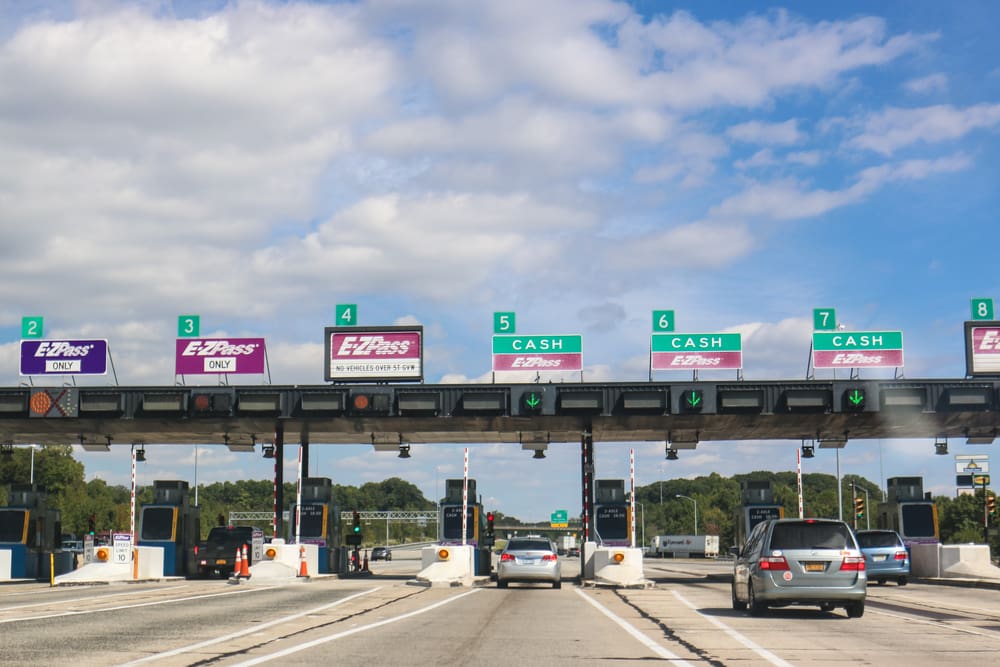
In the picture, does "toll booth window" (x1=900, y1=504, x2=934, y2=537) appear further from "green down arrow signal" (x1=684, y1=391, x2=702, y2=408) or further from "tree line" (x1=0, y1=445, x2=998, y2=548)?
"green down arrow signal" (x1=684, y1=391, x2=702, y2=408)

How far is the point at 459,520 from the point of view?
144 feet

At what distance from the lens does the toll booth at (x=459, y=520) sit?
43.4 metres

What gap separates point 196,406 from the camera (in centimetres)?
3609

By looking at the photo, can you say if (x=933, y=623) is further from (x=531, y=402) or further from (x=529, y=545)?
(x=531, y=402)

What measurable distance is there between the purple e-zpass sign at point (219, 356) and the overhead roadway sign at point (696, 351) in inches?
505

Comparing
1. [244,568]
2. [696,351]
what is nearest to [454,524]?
[244,568]

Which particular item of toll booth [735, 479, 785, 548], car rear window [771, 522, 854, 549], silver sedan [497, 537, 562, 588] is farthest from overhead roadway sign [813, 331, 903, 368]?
car rear window [771, 522, 854, 549]

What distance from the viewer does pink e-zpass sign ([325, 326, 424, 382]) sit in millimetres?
36656

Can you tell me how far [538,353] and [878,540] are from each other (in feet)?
38.1

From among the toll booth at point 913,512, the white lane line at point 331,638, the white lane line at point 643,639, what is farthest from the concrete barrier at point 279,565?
the toll booth at point 913,512

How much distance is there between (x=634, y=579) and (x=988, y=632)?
16.1 m

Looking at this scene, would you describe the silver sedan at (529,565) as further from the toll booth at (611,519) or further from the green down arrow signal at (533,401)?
the toll booth at (611,519)

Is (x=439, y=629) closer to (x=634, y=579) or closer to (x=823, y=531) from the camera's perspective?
(x=823, y=531)

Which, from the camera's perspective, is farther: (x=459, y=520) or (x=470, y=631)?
(x=459, y=520)
